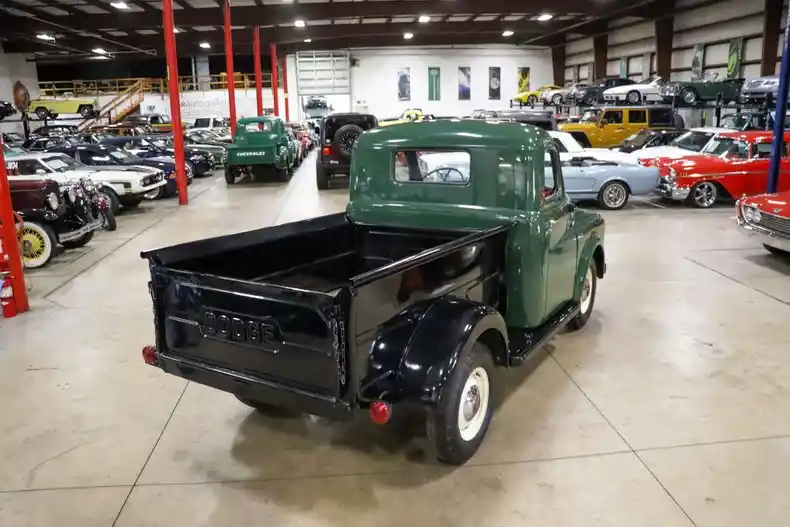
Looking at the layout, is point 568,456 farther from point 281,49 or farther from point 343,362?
point 281,49

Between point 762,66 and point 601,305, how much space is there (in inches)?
674

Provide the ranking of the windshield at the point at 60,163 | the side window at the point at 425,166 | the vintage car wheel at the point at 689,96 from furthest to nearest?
the vintage car wheel at the point at 689,96, the windshield at the point at 60,163, the side window at the point at 425,166

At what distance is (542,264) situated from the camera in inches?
169

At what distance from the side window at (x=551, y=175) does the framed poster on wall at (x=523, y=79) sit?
3595 cm

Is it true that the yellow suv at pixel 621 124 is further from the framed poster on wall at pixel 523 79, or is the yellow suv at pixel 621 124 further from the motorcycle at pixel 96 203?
the framed poster on wall at pixel 523 79

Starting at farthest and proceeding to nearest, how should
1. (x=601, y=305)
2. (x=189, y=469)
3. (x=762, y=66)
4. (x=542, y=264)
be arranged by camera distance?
(x=762, y=66) < (x=601, y=305) < (x=542, y=264) < (x=189, y=469)

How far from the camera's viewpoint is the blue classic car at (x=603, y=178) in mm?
11750

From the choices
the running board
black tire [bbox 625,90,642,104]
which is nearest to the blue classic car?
the running board

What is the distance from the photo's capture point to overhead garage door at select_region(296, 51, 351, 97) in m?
37.1

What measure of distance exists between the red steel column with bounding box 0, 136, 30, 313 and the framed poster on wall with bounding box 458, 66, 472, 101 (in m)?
34.2

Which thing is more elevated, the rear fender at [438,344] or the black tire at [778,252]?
the rear fender at [438,344]

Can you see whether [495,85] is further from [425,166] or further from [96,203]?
[425,166]

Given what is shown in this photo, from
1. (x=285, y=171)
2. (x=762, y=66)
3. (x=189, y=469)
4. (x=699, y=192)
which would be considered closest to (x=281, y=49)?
(x=285, y=171)

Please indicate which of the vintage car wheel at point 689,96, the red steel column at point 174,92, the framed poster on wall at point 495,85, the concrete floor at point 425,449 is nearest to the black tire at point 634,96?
the vintage car wheel at point 689,96
